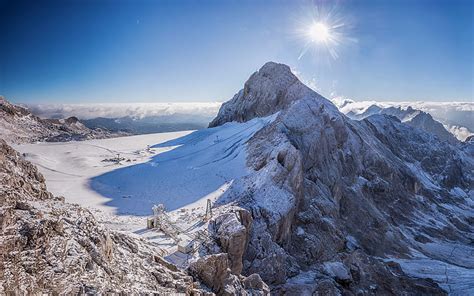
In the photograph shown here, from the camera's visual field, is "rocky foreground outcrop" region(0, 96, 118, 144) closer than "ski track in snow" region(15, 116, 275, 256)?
No

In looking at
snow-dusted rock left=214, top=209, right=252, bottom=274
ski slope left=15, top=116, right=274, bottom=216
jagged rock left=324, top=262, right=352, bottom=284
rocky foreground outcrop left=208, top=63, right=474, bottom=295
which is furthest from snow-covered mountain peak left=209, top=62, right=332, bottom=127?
snow-dusted rock left=214, top=209, right=252, bottom=274

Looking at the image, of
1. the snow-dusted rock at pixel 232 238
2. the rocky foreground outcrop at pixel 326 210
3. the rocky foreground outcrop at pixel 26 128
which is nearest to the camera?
the snow-dusted rock at pixel 232 238

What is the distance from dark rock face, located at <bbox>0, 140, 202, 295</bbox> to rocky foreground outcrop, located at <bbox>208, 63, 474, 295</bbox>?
22.9ft

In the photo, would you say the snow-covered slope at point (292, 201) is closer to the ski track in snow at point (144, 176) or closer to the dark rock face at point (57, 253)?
the ski track in snow at point (144, 176)

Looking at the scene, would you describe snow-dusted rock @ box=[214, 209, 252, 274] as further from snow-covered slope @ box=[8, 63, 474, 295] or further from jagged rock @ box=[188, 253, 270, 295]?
jagged rock @ box=[188, 253, 270, 295]

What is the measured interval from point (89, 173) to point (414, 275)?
40.0 metres

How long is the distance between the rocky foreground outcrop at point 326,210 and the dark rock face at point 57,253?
6986mm

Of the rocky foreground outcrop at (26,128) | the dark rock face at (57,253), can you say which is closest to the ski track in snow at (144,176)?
the dark rock face at (57,253)

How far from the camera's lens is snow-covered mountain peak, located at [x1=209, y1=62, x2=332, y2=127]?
198 feet

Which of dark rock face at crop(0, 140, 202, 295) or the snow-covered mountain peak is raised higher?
the snow-covered mountain peak

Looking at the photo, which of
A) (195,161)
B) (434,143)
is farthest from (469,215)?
(195,161)

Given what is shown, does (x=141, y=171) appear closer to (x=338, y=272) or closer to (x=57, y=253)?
(x=338, y=272)

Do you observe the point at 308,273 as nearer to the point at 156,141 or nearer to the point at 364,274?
the point at 364,274

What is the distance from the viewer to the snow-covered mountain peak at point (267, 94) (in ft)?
198
